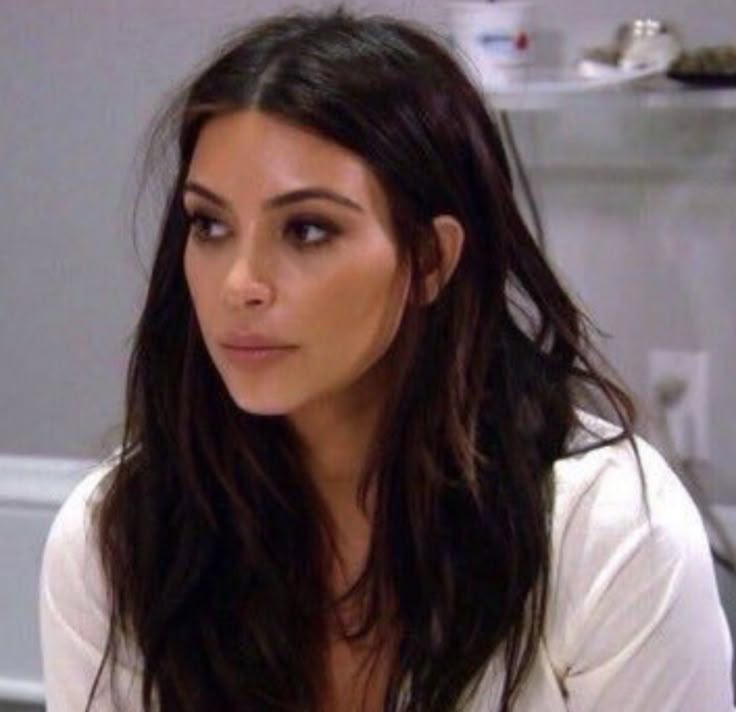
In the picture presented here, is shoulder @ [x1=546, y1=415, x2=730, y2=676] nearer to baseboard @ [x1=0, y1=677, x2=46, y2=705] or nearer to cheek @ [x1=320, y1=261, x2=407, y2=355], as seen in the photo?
cheek @ [x1=320, y1=261, x2=407, y2=355]

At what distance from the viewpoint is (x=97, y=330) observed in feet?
6.61

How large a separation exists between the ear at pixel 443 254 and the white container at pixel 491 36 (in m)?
0.62

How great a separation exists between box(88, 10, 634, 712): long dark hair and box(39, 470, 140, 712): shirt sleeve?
14 millimetres

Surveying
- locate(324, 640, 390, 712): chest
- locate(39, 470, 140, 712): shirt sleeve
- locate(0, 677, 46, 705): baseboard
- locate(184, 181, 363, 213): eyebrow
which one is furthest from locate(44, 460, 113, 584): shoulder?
locate(0, 677, 46, 705): baseboard

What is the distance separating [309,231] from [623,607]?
365 millimetres

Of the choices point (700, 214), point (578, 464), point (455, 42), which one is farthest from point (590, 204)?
point (578, 464)

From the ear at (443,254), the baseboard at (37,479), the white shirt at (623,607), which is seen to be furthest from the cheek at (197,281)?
the baseboard at (37,479)

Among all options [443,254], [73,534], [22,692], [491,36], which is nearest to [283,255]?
[443,254]

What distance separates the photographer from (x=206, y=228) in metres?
1.04

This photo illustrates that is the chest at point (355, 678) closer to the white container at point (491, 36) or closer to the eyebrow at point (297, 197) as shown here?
the eyebrow at point (297, 197)

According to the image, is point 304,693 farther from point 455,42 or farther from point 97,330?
point 97,330

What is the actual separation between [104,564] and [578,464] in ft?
1.22

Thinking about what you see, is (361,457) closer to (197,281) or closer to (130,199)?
(197,281)

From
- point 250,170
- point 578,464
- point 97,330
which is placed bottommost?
point 97,330
